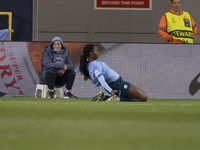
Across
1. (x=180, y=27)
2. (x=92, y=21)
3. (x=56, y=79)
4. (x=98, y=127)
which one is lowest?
(x=56, y=79)

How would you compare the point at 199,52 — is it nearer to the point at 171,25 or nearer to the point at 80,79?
the point at 171,25

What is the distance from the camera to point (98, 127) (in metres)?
3.07

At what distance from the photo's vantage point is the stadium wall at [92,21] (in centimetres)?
1109

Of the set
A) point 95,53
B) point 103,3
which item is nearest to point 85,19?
point 103,3

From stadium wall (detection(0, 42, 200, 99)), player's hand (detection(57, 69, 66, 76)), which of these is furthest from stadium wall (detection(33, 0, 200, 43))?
player's hand (detection(57, 69, 66, 76))

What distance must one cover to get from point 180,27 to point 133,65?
941mm

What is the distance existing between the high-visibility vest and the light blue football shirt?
69.4 inches

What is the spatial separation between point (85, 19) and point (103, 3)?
0.57 m

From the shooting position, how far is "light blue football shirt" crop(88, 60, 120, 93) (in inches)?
214

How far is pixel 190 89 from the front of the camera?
7.14 m

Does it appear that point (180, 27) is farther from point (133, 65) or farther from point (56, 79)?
point (56, 79)

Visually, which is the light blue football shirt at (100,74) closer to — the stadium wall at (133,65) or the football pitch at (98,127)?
the stadium wall at (133,65)

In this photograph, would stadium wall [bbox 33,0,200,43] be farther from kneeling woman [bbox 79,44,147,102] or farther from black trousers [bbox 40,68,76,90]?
kneeling woman [bbox 79,44,147,102]

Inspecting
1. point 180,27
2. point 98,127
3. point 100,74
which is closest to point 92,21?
point 180,27
